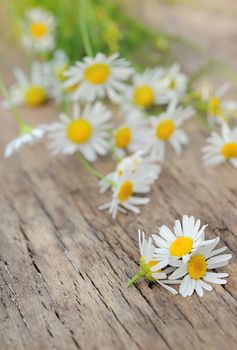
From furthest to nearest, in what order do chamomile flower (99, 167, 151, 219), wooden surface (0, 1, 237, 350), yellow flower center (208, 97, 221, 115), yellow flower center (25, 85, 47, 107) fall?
yellow flower center (25, 85, 47, 107), yellow flower center (208, 97, 221, 115), chamomile flower (99, 167, 151, 219), wooden surface (0, 1, 237, 350)

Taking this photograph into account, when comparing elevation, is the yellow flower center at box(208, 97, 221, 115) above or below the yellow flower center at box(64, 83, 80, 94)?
below

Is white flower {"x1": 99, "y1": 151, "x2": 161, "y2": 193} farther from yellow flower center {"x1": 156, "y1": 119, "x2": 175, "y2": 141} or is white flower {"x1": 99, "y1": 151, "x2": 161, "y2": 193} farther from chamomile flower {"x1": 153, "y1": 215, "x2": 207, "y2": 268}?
chamomile flower {"x1": 153, "y1": 215, "x2": 207, "y2": 268}

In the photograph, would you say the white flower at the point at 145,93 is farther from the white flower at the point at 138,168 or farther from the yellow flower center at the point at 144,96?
the white flower at the point at 138,168

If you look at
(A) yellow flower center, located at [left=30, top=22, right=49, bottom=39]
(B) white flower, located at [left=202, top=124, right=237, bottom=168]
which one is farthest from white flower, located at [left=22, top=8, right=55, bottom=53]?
(B) white flower, located at [left=202, top=124, right=237, bottom=168]

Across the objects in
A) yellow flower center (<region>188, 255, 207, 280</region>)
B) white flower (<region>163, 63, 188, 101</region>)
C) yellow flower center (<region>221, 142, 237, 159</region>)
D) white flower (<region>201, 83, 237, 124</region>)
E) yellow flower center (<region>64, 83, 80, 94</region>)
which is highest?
yellow flower center (<region>64, 83, 80, 94</region>)

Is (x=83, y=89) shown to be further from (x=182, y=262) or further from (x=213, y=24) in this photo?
(x=213, y=24)

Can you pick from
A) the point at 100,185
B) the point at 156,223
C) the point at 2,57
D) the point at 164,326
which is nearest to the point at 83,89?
the point at 100,185
